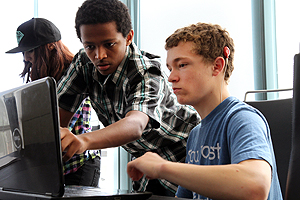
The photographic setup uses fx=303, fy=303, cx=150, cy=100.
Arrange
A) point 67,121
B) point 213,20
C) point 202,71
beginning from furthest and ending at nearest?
point 213,20, point 67,121, point 202,71

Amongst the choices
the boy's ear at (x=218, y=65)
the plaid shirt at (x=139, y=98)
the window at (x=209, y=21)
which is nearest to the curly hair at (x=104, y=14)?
the plaid shirt at (x=139, y=98)

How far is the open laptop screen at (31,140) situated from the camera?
0.62 metres

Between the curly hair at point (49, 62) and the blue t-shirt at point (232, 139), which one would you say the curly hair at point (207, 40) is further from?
the curly hair at point (49, 62)

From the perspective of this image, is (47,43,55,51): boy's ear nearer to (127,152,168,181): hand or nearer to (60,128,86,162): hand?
(60,128,86,162): hand

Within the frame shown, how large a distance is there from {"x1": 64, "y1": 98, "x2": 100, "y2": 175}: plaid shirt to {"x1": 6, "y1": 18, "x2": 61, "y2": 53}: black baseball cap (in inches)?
14.4

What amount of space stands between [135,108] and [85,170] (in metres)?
0.55

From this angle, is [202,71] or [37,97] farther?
[202,71]

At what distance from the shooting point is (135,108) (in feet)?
3.58

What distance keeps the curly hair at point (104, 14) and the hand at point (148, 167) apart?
65 centimetres

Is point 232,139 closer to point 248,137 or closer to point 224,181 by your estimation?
point 248,137

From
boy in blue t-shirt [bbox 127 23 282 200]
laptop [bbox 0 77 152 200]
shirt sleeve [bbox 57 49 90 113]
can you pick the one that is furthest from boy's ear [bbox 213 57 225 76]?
shirt sleeve [bbox 57 49 90 113]

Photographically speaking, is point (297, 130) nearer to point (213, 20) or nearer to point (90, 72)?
point (90, 72)

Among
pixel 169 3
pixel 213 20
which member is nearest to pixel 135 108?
pixel 213 20

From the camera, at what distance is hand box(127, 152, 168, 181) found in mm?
632
